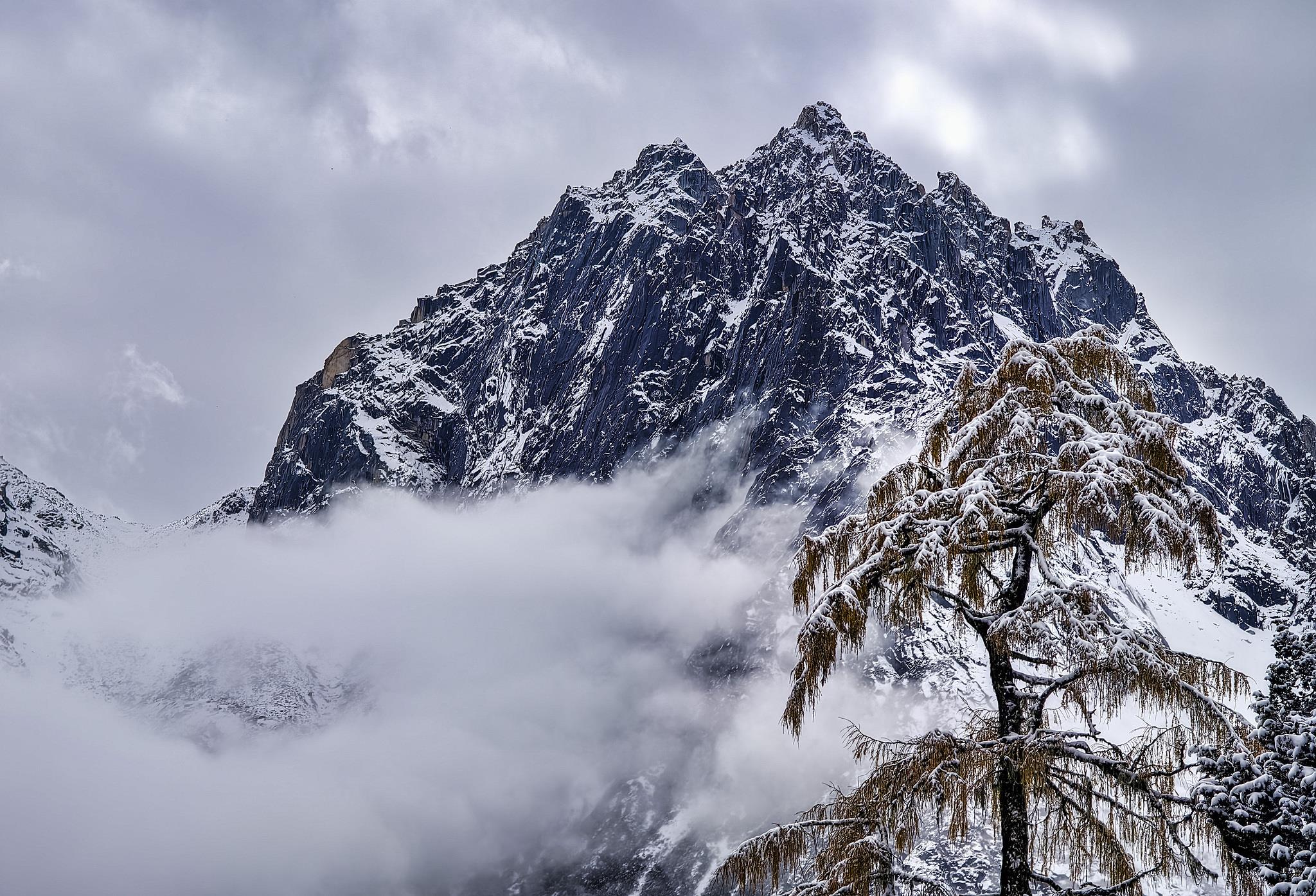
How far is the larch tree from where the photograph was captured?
237 inches

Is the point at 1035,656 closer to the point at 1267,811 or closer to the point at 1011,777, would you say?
the point at 1011,777

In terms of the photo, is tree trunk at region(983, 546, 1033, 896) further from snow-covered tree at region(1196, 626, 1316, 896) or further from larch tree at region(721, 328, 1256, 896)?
snow-covered tree at region(1196, 626, 1316, 896)

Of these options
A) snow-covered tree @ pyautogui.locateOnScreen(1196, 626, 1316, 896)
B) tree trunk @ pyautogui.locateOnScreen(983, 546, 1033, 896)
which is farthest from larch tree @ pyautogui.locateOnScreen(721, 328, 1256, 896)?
snow-covered tree @ pyautogui.locateOnScreen(1196, 626, 1316, 896)

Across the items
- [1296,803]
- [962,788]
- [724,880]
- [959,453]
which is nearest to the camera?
[1296,803]

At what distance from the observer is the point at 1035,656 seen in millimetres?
6465

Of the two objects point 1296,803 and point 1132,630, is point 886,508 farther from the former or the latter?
point 1296,803

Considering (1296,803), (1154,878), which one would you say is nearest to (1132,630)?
(1296,803)

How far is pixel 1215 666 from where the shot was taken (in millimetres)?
5836

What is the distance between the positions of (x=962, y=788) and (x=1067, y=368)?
3.10 m

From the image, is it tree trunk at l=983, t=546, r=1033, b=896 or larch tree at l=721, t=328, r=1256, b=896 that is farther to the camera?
tree trunk at l=983, t=546, r=1033, b=896

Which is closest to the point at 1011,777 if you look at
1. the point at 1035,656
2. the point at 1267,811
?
the point at 1035,656

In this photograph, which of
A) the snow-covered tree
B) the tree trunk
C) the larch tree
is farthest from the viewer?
the tree trunk

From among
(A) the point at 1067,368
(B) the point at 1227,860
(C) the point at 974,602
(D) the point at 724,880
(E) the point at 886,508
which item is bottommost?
(D) the point at 724,880

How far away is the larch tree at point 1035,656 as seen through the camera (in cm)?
602
